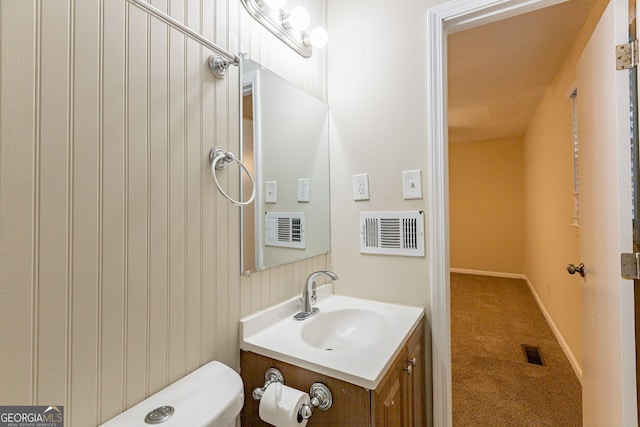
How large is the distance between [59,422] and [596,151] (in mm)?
1962

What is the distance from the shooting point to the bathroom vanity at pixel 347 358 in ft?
2.72

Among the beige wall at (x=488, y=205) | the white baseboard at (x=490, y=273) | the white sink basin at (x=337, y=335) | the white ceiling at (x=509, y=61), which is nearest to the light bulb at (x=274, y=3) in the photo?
the white sink basin at (x=337, y=335)

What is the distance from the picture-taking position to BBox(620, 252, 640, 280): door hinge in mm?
947

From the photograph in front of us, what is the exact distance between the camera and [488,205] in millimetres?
4957

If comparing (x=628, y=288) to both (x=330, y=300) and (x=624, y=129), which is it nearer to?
(x=624, y=129)

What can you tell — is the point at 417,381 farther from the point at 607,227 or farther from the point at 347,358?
the point at 607,227

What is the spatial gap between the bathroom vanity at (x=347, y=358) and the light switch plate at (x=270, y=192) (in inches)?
18.0

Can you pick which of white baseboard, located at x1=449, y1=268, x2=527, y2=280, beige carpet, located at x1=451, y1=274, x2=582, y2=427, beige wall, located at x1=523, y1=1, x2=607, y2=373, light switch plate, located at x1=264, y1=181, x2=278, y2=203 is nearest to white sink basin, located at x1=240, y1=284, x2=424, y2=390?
light switch plate, located at x1=264, y1=181, x2=278, y2=203

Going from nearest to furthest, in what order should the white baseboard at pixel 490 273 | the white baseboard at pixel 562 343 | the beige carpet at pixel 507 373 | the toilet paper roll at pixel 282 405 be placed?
the toilet paper roll at pixel 282 405 < the beige carpet at pixel 507 373 < the white baseboard at pixel 562 343 < the white baseboard at pixel 490 273

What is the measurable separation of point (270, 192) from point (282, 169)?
14 centimetres

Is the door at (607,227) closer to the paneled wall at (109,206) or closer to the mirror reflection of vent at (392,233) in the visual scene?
the mirror reflection of vent at (392,233)

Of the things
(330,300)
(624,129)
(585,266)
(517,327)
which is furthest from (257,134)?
(517,327)

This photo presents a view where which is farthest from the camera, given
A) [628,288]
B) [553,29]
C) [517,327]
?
[517,327]

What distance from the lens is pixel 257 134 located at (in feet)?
3.90
